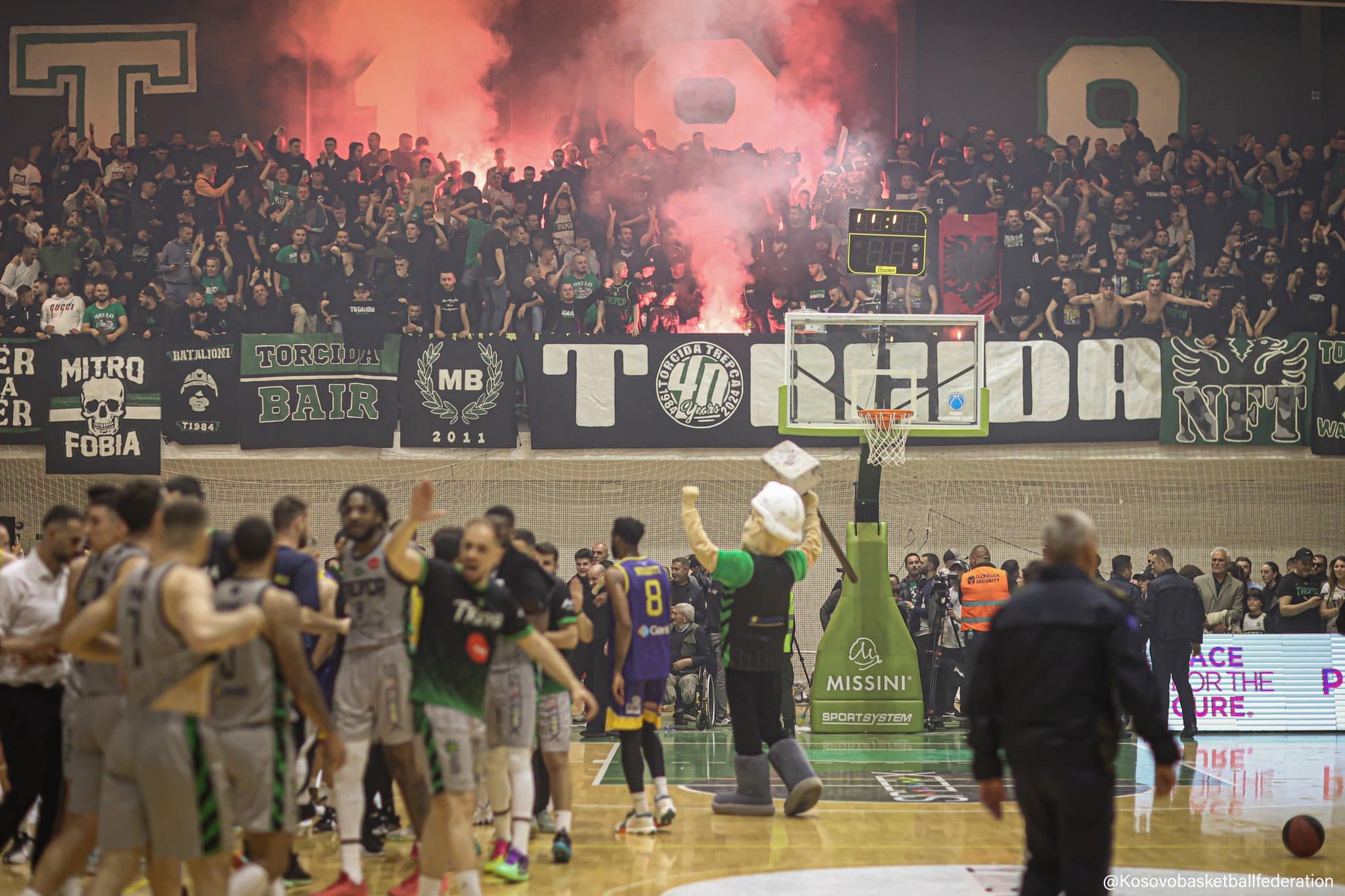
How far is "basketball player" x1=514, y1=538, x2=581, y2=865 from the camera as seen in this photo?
783 centimetres

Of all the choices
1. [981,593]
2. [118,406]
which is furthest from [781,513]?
[118,406]

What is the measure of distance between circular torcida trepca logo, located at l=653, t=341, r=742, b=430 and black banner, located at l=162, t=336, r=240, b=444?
5.67 metres

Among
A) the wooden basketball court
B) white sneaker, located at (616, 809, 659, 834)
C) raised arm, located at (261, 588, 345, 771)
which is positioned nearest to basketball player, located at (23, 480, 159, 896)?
raised arm, located at (261, 588, 345, 771)

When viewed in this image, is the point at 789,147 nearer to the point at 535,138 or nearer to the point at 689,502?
the point at 535,138

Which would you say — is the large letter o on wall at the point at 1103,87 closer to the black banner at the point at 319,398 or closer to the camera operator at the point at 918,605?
the camera operator at the point at 918,605

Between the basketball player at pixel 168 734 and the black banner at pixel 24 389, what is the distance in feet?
46.7

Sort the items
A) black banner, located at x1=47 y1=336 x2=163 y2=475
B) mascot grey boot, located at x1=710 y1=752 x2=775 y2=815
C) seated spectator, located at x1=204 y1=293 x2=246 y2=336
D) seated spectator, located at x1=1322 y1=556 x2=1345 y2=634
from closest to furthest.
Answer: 1. mascot grey boot, located at x1=710 y1=752 x2=775 y2=815
2. seated spectator, located at x1=1322 y1=556 x2=1345 y2=634
3. black banner, located at x1=47 y1=336 x2=163 y2=475
4. seated spectator, located at x1=204 y1=293 x2=246 y2=336

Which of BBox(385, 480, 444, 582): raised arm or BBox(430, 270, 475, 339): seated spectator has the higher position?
BBox(430, 270, 475, 339): seated spectator

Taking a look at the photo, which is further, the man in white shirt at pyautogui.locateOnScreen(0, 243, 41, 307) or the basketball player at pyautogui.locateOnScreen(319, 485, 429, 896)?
the man in white shirt at pyautogui.locateOnScreen(0, 243, 41, 307)

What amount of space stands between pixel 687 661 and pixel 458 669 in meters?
8.46

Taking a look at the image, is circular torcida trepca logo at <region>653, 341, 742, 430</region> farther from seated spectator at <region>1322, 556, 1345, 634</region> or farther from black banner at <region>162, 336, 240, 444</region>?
seated spectator at <region>1322, 556, 1345, 634</region>

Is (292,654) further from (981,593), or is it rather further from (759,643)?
(981,593)

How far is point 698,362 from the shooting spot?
17.6 m

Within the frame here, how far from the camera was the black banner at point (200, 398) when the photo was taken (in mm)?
17531
